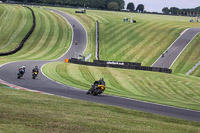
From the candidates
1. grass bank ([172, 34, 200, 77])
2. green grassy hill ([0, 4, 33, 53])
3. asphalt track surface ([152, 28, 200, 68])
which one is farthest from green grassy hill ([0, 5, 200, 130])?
green grassy hill ([0, 4, 33, 53])

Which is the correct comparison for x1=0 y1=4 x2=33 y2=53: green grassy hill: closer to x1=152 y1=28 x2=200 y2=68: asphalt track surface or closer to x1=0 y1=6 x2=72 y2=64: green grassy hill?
x1=0 y1=6 x2=72 y2=64: green grassy hill

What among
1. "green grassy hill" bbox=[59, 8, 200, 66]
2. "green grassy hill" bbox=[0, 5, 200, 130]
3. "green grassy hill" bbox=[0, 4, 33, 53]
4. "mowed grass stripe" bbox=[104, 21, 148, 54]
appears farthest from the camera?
"mowed grass stripe" bbox=[104, 21, 148, 54]

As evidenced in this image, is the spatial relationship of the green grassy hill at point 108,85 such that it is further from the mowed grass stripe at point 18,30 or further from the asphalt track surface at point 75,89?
the mowed grass stripe at point 18,30

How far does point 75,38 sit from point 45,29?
8.75 metres

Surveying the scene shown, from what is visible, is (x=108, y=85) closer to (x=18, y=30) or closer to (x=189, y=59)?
(x=189, y=59)

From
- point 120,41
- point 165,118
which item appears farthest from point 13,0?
point 165,118

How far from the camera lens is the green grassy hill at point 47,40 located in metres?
75.1

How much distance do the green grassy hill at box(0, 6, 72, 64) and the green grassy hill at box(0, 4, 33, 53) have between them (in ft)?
7.47

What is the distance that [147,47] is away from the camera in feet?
276

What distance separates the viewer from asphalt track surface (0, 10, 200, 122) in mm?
22016

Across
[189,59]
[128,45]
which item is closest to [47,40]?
[128,45]

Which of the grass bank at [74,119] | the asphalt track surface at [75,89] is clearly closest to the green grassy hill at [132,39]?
the asphalt track surface at [75,89]

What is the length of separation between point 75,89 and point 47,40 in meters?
58.5

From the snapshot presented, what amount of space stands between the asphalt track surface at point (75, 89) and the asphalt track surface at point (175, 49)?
17717mm
